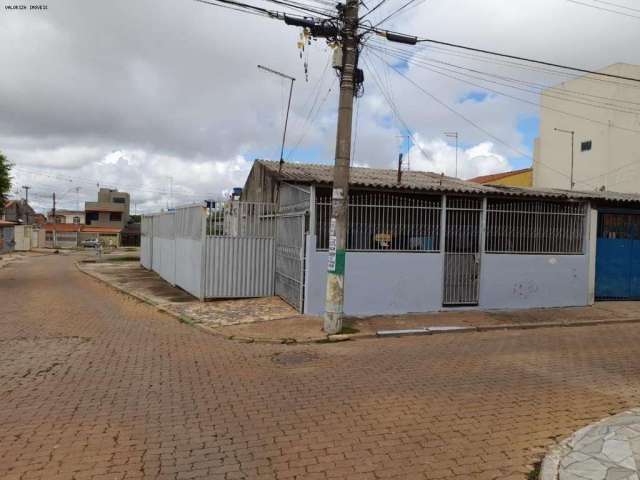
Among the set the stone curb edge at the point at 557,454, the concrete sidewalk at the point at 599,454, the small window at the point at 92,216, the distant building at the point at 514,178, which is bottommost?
the stone curb edge at the point at 557,454

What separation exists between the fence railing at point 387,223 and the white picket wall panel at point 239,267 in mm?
2617

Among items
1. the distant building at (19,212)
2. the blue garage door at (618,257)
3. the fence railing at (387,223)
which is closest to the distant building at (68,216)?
the distant building at (19,212)

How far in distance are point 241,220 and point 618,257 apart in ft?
32.5

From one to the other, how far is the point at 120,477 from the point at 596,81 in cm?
2881

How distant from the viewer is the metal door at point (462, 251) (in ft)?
34.7

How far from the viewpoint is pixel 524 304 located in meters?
11.2

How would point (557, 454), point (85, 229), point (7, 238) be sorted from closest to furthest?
point (557, 454), point (7, 238), point (85, 229)

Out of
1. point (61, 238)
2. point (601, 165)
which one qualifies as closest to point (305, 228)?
point (601, 165)

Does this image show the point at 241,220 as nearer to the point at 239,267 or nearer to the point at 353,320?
the point at 239,267

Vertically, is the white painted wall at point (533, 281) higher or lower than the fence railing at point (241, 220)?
lower

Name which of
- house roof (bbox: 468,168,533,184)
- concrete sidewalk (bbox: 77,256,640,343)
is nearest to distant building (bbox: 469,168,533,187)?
house roof (bbox: 468,168,533,184)

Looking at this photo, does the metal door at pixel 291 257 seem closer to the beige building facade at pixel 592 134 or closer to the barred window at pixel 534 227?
the barred window at pixel 534 227

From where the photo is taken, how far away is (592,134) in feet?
84.5

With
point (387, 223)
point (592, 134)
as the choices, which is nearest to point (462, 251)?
point (387, 223)
